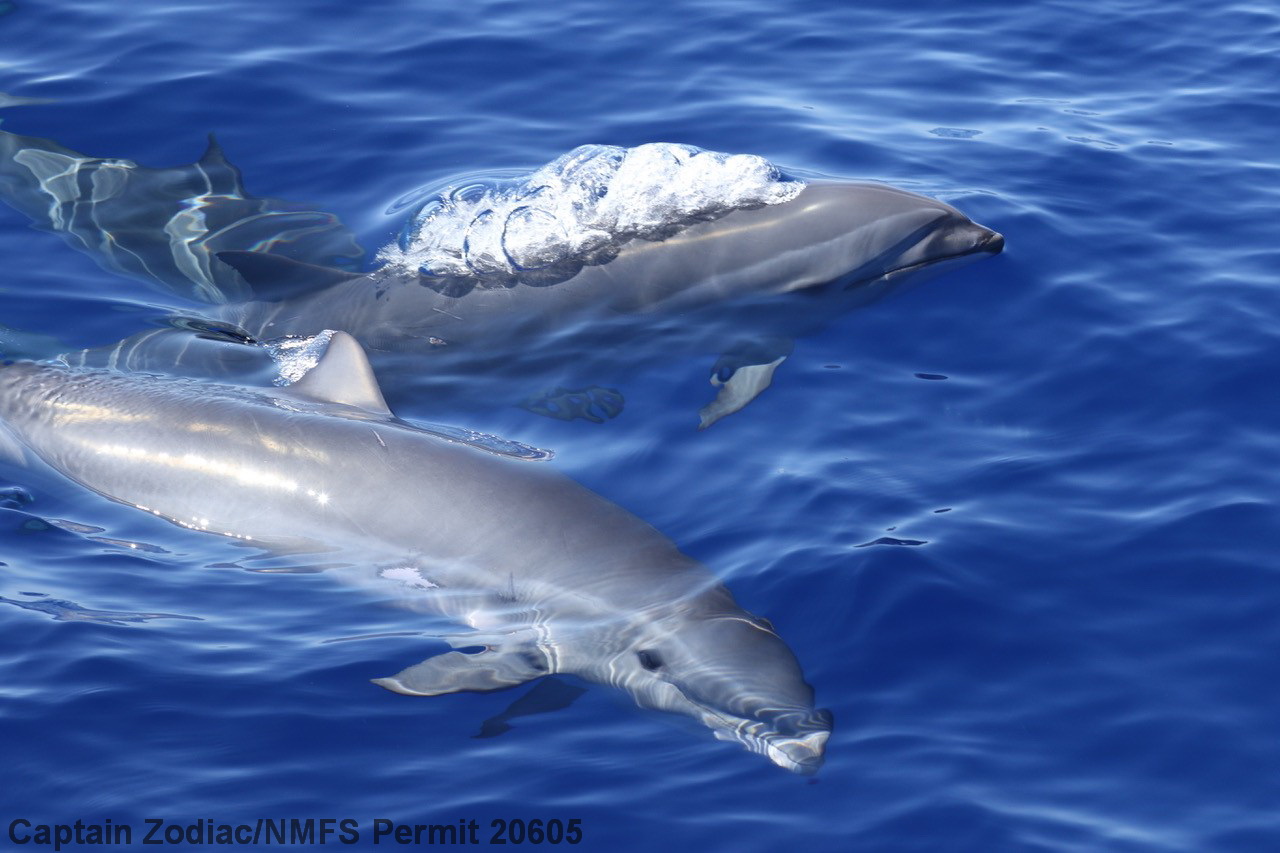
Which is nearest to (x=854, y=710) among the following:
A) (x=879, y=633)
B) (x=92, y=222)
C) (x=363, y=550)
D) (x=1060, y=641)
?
(x=879, y=633)

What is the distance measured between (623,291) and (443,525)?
330 centimetres

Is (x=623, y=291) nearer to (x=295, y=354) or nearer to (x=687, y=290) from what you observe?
(x=687, y=290)

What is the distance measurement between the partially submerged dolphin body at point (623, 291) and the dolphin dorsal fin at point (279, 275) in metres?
0.01

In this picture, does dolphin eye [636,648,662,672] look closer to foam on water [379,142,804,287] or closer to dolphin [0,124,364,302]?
foam on water [379,142,804,287]

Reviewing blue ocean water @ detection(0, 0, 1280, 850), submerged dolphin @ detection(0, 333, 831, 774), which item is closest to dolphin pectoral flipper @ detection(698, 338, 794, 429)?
blue ocean water @ detection(0, 0, 1280, 850)

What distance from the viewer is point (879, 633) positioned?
26.5ft

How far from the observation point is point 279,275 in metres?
11.4

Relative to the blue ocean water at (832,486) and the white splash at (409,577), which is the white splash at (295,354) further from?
the white splash at (409,577)

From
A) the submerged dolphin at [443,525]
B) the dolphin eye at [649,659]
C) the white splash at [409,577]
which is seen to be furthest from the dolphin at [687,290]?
the dolphin eye at [649,659]

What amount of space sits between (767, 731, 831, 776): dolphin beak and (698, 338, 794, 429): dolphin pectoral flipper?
3.27m

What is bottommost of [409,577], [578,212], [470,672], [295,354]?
[470,672]

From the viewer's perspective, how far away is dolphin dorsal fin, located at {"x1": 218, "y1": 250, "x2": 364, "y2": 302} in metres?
11.2

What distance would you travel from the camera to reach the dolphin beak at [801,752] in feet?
23.3

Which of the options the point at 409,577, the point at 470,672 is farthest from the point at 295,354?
the point at 470,672
